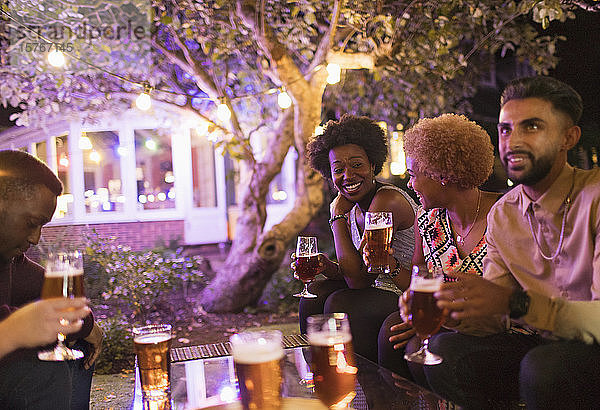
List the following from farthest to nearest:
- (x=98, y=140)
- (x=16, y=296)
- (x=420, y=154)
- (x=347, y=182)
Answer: (x=98, y=140) → (x=347, y=182) → (x=420, y=154) → (x=16, y=296)

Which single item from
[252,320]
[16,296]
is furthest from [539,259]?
[252,320]


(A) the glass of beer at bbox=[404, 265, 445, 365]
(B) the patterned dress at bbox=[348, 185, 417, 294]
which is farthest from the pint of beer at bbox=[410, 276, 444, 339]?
(B) the patterned dress at bbox=[348, 185, 417, 294]

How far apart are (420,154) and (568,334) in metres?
1.23

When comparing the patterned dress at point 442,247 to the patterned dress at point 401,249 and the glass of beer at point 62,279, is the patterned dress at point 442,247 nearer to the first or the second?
the patterned dress at point 401,249

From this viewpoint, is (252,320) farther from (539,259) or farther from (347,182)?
(539,259)

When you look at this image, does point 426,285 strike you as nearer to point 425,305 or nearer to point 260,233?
point 425,305

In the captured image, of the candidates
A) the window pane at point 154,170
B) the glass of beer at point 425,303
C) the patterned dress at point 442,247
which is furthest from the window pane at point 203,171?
the glass of beer at point 425,303

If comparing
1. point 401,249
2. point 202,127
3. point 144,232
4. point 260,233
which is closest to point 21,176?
point 401,249

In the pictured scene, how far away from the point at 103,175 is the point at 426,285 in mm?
Answer: 9746

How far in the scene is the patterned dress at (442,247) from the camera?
251cm

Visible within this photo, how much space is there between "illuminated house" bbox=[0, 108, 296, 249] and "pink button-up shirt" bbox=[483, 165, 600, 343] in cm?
784

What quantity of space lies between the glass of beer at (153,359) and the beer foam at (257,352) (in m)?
0.58

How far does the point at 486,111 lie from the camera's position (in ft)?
31.8

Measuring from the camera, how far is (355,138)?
3305 mm
